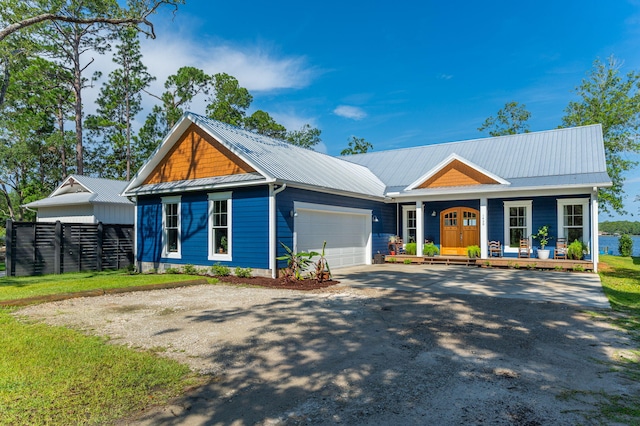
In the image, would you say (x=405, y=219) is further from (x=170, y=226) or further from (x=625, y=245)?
(x=625, y=245)

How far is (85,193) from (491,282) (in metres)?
20.3

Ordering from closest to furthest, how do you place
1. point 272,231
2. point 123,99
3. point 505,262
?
point 272,231
point 505,262
point 123,99

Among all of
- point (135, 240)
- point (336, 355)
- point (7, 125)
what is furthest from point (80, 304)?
point (7, 125)

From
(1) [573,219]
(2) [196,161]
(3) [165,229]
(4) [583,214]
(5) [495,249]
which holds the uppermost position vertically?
(2) [196,161]

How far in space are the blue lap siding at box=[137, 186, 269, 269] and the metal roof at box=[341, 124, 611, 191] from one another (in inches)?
333

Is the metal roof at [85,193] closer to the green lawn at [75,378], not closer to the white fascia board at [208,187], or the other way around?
the white fascia board at [208,187]

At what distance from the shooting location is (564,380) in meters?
4.02

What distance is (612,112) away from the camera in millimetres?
26578

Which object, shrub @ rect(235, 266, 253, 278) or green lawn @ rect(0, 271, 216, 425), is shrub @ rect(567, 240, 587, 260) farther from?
green lawn @ rect(0, 271, 216, 425)

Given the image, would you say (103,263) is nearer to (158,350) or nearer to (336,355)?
(158,350)

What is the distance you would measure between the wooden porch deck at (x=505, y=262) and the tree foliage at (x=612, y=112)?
15559 millimetres

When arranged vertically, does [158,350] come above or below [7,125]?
below

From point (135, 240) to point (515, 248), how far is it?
15033 millimetres

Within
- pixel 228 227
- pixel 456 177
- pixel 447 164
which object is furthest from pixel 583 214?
pixel 228 227
